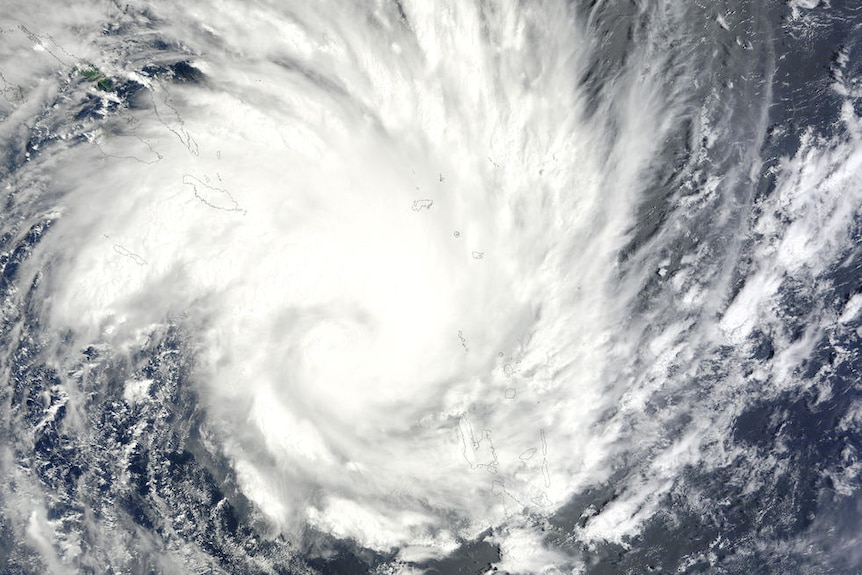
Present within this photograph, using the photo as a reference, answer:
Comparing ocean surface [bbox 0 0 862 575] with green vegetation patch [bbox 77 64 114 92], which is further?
green vegetation patch [bbox 77 64 114 92]

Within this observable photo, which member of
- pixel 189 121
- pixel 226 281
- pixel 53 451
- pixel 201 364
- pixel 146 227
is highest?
pixel 189 121

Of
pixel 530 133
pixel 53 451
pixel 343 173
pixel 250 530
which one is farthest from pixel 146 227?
pixel 530 133

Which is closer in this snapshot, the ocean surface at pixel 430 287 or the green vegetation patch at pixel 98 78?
the ocean surface at pixel 430 287

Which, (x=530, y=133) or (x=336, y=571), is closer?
(x=530, y=133)

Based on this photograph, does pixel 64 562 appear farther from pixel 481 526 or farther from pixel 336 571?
pixel 481 526

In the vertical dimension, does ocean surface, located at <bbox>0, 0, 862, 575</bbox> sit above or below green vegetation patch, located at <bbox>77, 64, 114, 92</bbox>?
below

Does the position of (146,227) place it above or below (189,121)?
below

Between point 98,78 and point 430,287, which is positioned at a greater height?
point 98,78

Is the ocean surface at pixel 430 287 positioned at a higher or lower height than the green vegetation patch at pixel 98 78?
lower
